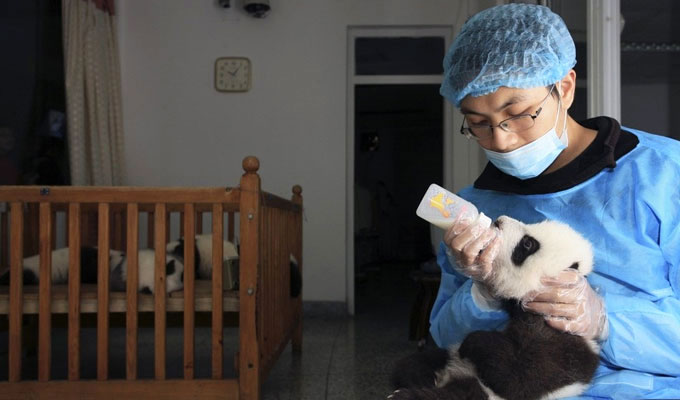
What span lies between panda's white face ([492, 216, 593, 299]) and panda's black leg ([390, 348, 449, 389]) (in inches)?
6.3

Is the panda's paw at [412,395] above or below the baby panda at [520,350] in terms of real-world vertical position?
below

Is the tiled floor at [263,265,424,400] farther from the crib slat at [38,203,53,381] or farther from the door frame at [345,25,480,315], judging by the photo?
the crib slat at [38,203,53,381]

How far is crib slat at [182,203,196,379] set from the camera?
2389mm

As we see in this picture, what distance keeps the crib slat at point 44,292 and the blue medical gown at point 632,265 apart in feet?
5.78

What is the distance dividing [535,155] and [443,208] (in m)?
0.28

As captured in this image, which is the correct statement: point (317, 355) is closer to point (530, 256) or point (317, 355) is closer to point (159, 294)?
point (159, 294)

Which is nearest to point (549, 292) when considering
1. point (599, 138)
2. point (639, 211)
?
point (639, 211)

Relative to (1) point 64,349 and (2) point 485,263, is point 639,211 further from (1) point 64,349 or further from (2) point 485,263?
(1) point 64,349

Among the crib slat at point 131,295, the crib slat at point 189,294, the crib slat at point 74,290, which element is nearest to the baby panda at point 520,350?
the crib slat at point 189,294

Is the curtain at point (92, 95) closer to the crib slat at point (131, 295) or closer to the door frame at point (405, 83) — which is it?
the door frame at point (405, 83)

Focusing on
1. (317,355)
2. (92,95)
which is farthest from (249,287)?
(92,95)

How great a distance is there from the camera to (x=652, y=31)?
7.13 feet

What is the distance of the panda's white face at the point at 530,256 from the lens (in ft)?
3.27

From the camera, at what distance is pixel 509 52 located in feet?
→ 3.80
